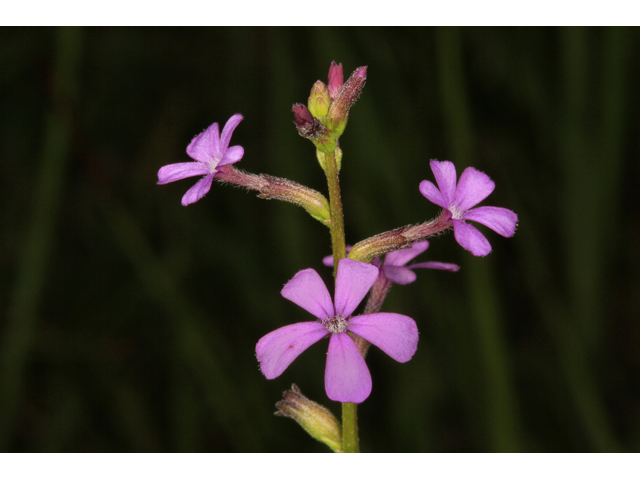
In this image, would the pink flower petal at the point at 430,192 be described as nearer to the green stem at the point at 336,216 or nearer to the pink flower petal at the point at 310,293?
the green stem at the point at 336,216

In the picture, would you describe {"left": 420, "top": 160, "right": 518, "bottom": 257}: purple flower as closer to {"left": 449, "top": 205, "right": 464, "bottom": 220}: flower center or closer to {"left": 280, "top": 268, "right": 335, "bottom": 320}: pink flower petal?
{"left": 449, "top": 205, "right": 464, "bottom": 220}: flower center

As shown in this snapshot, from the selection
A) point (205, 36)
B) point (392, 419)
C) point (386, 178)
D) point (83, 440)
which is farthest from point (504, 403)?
point (205, 36)

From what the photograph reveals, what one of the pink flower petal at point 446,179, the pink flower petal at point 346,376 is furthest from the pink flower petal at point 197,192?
the pink flower petal at point 446,179

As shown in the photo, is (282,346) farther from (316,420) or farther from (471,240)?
(471,240)

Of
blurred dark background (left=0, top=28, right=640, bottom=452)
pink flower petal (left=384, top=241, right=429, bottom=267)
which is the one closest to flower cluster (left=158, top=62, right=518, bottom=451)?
pink flower petal (left=384, top=241, right=429, bottom=267)

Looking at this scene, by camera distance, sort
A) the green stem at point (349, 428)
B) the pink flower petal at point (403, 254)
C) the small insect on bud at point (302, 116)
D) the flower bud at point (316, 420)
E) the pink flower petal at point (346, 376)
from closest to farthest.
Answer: the pink flower petal at point (346, 376) → the small insect on bud at point (302, 116) → the green stem at point (349, 428) → the flower bud at point (316, 420) → the pink flower petal at point (403, 254)

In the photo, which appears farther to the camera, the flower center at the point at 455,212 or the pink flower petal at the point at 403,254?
the pink flower petal at the point at 403,254

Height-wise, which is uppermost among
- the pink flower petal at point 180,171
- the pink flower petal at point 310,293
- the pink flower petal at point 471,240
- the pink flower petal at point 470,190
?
the pink flower petal at point 180,171

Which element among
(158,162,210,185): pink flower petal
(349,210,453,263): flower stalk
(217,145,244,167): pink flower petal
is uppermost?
(158,162,210,185): pink flower petal
